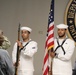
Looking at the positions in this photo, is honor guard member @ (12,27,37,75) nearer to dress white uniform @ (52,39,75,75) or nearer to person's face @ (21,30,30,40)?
person's face @ (21,30,30,40)

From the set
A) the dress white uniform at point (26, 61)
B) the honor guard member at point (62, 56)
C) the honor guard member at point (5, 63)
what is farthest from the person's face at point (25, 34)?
the honor guard member at point (5, 63)

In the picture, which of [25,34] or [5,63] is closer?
[5,63]

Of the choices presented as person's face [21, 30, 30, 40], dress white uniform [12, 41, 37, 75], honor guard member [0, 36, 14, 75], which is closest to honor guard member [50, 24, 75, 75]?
dress white uniform [12, 41, 37, 75]

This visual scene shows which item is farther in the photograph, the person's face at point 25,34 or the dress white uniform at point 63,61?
the person's face at point 25,34

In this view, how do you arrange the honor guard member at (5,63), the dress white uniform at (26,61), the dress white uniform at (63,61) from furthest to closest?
the dress white uniform at (26,61), the dress white uniform at (63,61), the honor guard member at (5,63)

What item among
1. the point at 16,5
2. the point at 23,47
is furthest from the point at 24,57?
the point at 16,5

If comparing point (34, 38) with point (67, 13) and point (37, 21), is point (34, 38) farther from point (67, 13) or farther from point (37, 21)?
Result: point (67, 13)

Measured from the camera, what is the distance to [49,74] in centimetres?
557

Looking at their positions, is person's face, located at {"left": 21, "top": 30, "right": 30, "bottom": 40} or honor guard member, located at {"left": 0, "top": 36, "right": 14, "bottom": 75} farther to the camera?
person's face, located at {"left": 21, "top": 30, "right": 30, "bottom": 40}

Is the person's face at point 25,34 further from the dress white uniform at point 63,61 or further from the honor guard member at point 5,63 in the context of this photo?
the honor guard member at point 5,63

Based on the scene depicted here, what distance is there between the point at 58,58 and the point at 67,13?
1.87 m

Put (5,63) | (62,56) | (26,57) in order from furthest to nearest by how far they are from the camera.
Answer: (26,57), (62,56), (5,63)

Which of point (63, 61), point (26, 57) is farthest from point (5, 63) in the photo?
point (63, 61)

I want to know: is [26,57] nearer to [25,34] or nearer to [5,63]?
[25,34]
